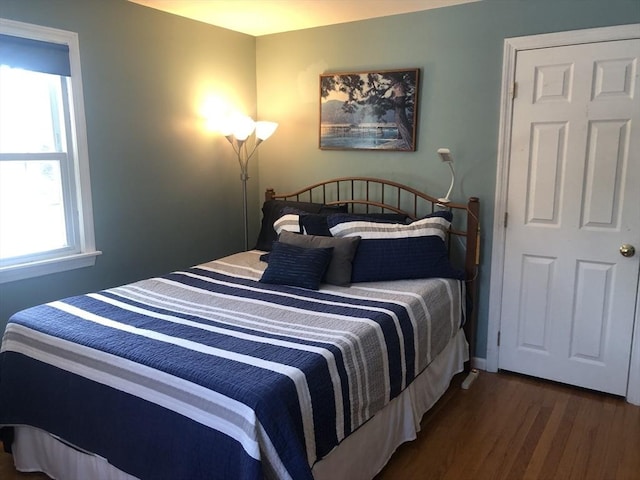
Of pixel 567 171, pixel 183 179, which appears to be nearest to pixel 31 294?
pixel 183 179

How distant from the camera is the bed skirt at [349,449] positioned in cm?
192

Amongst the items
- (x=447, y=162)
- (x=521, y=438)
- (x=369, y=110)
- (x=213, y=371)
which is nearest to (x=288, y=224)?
(x=369, y=110)

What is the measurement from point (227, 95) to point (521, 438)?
289 cm

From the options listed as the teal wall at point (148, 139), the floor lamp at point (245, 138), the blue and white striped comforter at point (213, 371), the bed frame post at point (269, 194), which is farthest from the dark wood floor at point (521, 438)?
the floor lamp at point (245, 138)

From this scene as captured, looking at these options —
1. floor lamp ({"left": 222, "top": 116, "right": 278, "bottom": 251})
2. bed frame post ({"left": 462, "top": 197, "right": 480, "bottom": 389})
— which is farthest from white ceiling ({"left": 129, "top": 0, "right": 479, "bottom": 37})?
bed frame post ({"left": 462, "top": 197, "right": 480, "bottom": 389})

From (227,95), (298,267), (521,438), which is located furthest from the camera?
(227,95)

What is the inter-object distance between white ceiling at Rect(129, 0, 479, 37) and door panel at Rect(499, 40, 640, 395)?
0.77 metres

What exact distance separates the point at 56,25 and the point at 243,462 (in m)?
2.39

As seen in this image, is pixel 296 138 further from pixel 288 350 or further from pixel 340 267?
pixel 288 350

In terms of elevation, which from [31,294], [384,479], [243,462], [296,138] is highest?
[296,138]

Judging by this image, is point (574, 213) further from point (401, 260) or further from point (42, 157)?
point (42, 157)

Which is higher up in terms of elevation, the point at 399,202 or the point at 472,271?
the point at 399,202

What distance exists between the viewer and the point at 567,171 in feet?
9.27

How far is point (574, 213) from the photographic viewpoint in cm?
284
